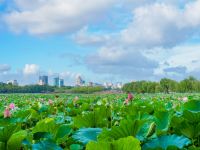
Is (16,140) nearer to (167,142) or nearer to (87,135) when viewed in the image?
(87,135)

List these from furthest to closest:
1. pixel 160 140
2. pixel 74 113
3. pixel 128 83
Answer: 1. pixel 128 83
2. pixel 74 113
3. pixel 160 140

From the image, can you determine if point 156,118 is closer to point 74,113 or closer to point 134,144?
point 134,144

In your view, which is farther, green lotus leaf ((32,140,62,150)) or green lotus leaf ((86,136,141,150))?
green lotus leaf ((32,140,62,150))

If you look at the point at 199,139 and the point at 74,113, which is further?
the point at 74,113

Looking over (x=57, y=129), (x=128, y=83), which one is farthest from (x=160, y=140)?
(x=128, y=83)

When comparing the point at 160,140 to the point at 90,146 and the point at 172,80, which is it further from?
the point at 172,80

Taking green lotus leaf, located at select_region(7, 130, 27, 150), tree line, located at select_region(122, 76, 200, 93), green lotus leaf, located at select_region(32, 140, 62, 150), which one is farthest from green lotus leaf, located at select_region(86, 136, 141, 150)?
tree line, located at select_region(122, 76, 200, 93)

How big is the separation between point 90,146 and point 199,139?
0.81 m

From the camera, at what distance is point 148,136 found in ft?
4.19

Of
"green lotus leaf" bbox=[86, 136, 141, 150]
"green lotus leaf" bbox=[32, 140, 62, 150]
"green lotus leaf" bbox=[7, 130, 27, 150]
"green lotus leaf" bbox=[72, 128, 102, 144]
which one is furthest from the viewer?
"green lotus leaf" bbox=[72, 128, 102, 144]

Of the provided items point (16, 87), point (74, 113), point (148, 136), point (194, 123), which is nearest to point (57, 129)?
point (148, 136)

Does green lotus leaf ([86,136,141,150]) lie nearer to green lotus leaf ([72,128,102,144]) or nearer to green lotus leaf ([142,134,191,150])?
green lotus leaf ([142,134,191,150])

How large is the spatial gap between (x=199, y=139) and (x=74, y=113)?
194cm

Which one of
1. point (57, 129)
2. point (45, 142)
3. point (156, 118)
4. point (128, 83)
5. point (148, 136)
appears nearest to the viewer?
point (45, 142)
